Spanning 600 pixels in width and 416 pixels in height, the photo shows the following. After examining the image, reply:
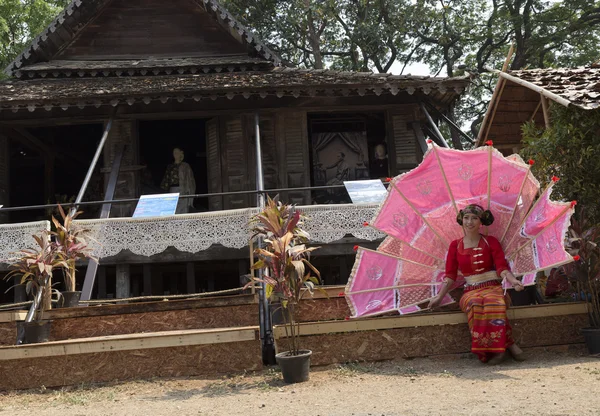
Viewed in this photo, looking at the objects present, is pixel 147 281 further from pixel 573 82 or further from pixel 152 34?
pixel 573 82

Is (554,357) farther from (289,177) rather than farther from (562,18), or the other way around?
(562,18)

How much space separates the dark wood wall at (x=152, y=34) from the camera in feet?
44.7

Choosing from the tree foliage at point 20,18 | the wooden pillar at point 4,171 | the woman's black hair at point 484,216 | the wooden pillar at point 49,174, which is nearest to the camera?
the woman's black hair at point 484,216

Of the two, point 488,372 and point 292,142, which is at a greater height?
point 292,142

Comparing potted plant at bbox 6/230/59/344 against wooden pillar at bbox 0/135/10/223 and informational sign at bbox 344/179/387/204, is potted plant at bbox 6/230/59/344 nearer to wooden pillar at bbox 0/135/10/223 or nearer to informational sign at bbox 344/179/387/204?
informational sign at bbox 344/179/387/204

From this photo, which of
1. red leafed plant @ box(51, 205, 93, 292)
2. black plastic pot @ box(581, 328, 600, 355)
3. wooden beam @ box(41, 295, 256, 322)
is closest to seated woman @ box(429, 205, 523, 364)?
black plastic pot @ box(581, 328, 600, 355)

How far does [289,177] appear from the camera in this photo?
38.1 ft

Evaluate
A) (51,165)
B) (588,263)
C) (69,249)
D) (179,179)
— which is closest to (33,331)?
(69,249)

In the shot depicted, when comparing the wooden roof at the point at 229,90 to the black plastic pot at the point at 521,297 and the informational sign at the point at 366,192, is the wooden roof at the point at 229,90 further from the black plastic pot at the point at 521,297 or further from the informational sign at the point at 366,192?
the black plastic pot at the point at 521,297

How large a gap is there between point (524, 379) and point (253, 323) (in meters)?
3.16

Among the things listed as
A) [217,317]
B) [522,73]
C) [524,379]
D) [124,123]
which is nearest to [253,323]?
[217,317]

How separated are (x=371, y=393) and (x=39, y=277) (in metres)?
4.26

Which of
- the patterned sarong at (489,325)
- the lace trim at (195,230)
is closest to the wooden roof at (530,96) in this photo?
the patterned sarong at (489,325)

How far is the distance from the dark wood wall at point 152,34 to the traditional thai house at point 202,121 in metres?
0.03
